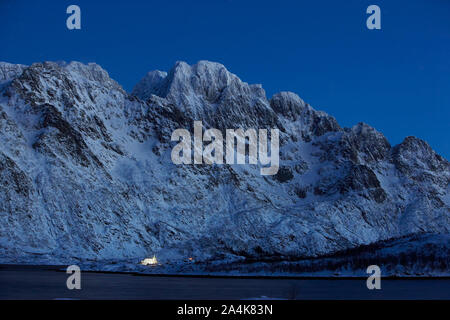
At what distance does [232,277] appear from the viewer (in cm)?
19400
